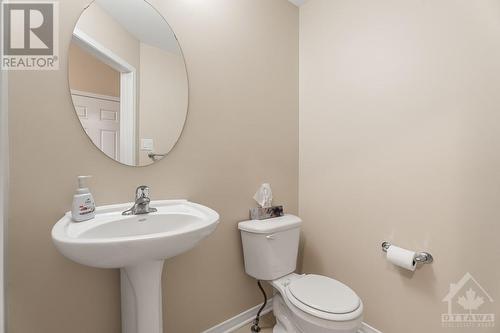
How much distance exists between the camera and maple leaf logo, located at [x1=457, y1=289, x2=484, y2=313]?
3.54 feet

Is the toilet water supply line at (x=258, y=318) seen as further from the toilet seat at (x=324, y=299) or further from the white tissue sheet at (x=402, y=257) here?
the white tissue sheet at (x=402, y=257)

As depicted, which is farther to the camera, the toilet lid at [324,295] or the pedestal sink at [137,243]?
the toilet lid at [324,295]

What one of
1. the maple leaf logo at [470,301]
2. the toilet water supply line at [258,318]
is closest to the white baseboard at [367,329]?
the maple leaf logo at [470,301]

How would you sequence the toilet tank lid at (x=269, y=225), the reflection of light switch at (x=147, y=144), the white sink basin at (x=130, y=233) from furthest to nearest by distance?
the toilet tank lid at (x=269, y=225) → the reflection of light switch at (x=147, y=144) → the white sink basin at (x=130, y=233)

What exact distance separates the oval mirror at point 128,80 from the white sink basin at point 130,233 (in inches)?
11.2

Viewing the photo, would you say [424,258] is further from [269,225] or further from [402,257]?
[269,225]

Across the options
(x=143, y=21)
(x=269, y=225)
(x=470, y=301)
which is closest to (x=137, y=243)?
(x=269, y=225)

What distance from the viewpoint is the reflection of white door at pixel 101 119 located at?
3.38 feet

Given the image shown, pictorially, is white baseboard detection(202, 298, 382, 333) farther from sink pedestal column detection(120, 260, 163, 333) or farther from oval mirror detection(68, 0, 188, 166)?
oval mirror detection(68, 0, 188, 166)

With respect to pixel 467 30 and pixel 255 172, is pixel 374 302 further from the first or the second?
pixel 467 30

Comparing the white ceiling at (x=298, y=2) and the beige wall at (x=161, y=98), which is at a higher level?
the white ceiling at (x=298, y=2)

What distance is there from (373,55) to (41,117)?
1.72 m

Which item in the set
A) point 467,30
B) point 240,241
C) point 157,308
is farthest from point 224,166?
point 467,30

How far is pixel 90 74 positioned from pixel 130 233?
0.74m
